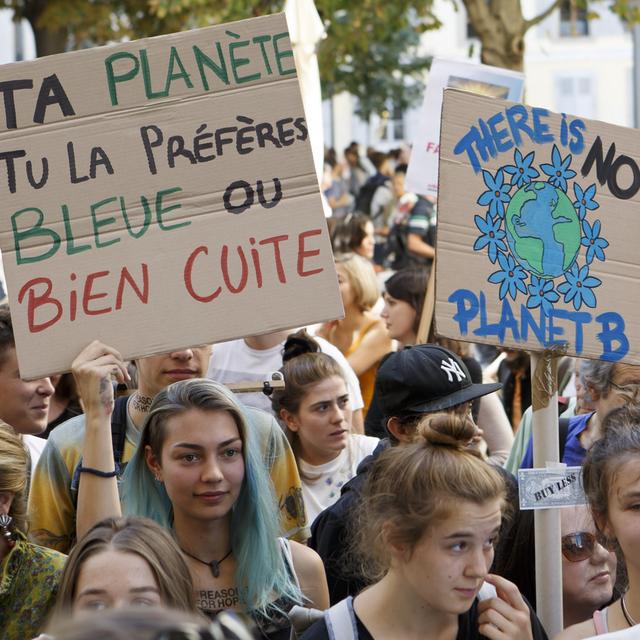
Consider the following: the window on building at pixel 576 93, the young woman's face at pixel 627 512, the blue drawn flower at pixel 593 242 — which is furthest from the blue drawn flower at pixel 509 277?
the window on building at pixel 576 93

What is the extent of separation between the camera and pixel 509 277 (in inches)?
136

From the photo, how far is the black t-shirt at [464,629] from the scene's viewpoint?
2.89 meters

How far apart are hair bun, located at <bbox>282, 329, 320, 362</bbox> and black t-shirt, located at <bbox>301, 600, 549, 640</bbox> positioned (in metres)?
2.29

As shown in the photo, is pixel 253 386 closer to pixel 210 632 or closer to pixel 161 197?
pixel 161 197

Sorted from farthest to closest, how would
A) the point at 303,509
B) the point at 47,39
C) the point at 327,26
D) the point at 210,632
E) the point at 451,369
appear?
1. the point at 47,39
2. the point at 327,26
3. the point at 451,369
4. the point at 303,509
5. the point at 210,632

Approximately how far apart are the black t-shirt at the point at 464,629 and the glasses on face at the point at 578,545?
0.62 metres

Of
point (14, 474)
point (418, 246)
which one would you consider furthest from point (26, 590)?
point (418, 246)

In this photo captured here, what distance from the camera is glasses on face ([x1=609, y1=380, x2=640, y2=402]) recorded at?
13.7ft

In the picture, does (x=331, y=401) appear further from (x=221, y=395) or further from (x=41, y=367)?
(x=41, y=367)

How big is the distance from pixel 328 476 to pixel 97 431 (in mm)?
1629

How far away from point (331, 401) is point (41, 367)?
1.70m

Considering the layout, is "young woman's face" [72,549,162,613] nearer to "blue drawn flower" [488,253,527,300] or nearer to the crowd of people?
the crowd of people

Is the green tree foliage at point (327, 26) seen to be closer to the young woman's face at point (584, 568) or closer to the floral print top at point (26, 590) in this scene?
the young woman's face at point (584, 568)

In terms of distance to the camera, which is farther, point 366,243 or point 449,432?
point 366,243
